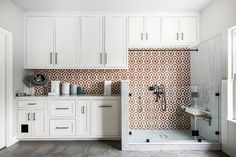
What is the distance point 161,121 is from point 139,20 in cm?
203

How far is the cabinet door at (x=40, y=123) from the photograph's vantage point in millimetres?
4520

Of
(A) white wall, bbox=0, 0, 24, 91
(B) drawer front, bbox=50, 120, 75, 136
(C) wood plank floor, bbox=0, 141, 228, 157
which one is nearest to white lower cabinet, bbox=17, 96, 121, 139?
(B) drawer front, bbox=50, 120, 75, 136

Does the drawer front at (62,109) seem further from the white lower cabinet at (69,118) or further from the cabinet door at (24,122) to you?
the cabinet door at (24,122)

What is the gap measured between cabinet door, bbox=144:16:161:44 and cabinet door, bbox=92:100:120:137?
1410mm

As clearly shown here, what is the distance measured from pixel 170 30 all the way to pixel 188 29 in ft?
1.17

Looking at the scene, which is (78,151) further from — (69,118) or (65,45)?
(65,45)

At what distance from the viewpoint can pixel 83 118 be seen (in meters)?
4.54

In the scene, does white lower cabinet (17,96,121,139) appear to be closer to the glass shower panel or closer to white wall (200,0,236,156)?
the glass shower panel

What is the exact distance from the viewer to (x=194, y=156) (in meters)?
3.62

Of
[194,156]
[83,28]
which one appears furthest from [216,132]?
[83,28]

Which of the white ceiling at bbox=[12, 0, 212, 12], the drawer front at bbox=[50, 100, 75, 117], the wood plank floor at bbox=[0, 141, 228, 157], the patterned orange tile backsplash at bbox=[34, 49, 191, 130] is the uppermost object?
the white ceiling at bbox=[12, 0, 212, 12]

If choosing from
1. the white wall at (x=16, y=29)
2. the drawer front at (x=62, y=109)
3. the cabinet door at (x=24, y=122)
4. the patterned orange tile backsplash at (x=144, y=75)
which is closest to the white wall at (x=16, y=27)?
the white wall at (x=16, y=29)

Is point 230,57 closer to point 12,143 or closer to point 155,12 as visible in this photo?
point 155,12

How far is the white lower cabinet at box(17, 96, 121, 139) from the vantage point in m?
4.52
